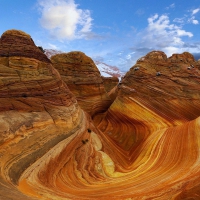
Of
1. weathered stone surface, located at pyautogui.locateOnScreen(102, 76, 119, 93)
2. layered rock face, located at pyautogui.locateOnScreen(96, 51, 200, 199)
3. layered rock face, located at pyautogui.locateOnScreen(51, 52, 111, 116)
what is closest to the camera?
layered rock face, located at pyautogui.locateOnScreen(96, 51, 200, 199)

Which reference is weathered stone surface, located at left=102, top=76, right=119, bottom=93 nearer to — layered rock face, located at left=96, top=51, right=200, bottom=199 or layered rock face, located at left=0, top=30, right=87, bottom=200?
layered rock face, located at left=96, top=51, right=200, bottom=199

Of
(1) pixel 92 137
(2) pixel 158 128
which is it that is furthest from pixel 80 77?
(2) pixel 158 128

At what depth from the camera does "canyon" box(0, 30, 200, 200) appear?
299 inches

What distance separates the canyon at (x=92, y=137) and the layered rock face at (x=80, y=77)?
10.9ft

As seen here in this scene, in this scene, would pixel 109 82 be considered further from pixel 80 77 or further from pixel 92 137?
pixel 92 137

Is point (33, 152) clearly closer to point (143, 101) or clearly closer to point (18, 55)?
point (18, 55)

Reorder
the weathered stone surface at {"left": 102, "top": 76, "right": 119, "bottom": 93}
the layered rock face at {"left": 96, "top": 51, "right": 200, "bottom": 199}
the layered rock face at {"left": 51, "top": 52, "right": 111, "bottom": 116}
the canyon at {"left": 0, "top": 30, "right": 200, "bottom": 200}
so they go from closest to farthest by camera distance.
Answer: the canyon at {"left": 0, "top": 30, "right": 200, "bottom": 200}
the layered rock face at {"left": 96, "top": 51, "right": 200, "bottom": 199}
the layered rock face at {"left": 51, "top": 52, "right": 111, "bottom": 116}
the weathered stone surface at {"left": 102, "top": 76, "right": 119, "bottom": 93}

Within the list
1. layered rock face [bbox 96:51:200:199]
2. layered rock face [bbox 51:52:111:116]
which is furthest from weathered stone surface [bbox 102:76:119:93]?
layered rock face [bbox 96:51:200:199]

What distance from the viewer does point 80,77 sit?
21.5 metres

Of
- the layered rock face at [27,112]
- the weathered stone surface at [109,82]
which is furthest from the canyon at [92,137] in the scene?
the weathered stone surface at [109,82]

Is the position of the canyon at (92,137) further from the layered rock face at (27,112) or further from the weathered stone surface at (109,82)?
the weathered stone surface at (109,82)

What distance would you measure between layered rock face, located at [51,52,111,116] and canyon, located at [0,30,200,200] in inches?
131

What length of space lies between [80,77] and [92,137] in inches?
376

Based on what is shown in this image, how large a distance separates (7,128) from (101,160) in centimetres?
536
